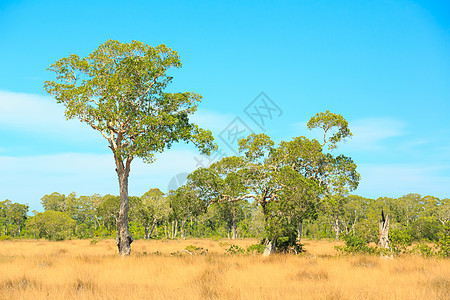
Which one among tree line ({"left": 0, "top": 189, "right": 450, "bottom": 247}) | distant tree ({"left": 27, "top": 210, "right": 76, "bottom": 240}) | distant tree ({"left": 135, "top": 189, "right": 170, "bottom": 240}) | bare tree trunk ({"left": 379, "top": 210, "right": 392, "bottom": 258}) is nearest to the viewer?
bare tree trunk ({"left": 379, "top": 210, "right": 392, "bottom": 258})

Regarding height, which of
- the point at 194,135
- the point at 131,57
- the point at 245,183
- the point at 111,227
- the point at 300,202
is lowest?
the point at 111,227

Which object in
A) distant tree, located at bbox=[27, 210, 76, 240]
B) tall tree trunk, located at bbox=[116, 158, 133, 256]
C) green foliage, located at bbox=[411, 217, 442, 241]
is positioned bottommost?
green foliage, located at bbox=[411, 217, 442, 241]

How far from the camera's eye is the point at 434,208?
252ft

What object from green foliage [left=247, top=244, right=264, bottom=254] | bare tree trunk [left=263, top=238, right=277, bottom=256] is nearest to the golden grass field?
bare tree trunk [left=263, top=238, right=277, bottom=256]

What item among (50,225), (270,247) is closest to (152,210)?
(50,225)

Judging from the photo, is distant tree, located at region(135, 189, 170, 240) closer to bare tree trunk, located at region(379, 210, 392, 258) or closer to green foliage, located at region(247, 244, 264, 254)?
green foliage, located at region(247, 244, 264, 254)

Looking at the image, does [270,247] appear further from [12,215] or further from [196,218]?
[12,215]

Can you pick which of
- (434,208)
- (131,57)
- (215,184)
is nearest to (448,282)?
(215,184)

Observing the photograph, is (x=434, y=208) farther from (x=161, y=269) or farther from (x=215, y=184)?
(x=161, y=269)

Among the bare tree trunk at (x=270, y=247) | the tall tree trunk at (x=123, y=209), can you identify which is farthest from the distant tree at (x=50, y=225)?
the bare tree trunk at (x=270, y=247)

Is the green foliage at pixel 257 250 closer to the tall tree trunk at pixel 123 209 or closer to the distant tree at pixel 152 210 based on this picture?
the tall tree trunk at pixel 123 209

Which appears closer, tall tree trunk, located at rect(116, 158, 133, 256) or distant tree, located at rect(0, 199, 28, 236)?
tall tree trunk, located at rect(116, 158, 133, 256)

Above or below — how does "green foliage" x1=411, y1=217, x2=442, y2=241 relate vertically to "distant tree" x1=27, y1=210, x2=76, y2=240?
below

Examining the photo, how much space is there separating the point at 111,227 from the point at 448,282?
265 feet
